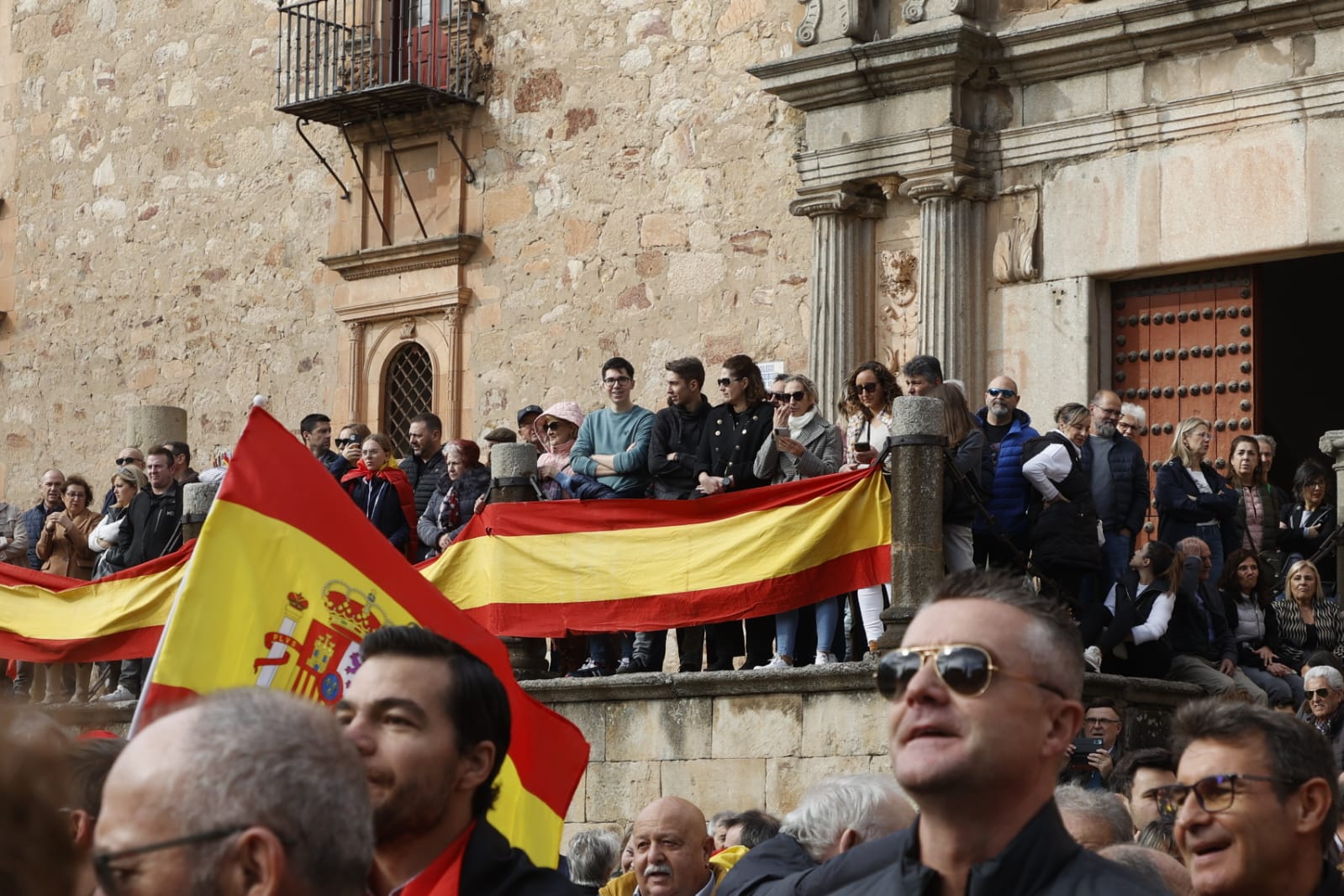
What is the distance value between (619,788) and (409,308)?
817 cm

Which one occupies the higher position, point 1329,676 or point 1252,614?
point 1252,614

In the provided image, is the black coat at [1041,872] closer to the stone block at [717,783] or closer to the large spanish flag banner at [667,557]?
the large spanish flag banner at [667,557]

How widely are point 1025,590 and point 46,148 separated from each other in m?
20.2

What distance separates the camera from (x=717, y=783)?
1125 centimetres

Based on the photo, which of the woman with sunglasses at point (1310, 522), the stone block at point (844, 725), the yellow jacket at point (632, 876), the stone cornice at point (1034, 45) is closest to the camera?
the yellow jacket at point (632, 876)

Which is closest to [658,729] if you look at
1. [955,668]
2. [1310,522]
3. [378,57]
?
[1310,522]

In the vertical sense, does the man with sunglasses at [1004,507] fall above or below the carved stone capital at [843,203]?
below

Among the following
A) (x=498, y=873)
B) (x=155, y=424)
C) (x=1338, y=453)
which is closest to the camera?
(x=498, y=873)

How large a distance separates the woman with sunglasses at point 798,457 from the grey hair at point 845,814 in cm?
532

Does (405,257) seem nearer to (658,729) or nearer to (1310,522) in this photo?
(658,729)

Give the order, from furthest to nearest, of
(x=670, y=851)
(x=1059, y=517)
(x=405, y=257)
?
(x=405, y=257) → (x=1059, y=517) → (x=670, y=851)

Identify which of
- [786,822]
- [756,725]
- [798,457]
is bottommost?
[756,725]

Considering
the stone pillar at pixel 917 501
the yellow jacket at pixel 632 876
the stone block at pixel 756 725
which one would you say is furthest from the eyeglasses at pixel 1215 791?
the stone block at pixel 756 725

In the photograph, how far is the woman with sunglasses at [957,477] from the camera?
10805 millimetres
